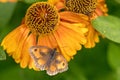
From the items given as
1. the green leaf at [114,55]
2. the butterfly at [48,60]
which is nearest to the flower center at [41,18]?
the butterfly at [48,60]

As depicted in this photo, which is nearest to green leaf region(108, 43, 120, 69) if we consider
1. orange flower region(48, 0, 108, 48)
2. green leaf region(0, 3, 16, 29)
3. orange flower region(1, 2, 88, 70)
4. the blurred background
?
the blurred background

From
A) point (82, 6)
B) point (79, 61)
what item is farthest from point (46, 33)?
point (79, 61)

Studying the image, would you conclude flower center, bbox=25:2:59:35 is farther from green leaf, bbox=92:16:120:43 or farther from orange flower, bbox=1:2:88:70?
green leaf, bbox=92:16:120:43

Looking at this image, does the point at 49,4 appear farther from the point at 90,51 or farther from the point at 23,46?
the point at 90,51

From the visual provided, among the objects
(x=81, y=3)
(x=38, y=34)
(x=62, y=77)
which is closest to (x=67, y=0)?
(x=81, y=3)

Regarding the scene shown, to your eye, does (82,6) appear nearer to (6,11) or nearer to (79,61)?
(6,11)

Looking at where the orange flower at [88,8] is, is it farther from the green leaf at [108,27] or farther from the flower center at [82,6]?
the green leaf at [108,27]
